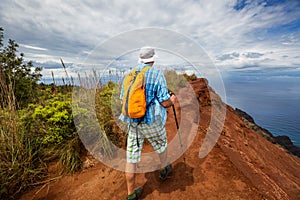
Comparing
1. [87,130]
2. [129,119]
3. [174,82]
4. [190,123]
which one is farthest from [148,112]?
[174,82]

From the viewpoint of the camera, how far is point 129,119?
2289mm

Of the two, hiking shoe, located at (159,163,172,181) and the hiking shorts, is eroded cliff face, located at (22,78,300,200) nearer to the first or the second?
hiking shoe, located at (159,163,172,181)

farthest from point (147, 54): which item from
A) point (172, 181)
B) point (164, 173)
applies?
point (172, 181)

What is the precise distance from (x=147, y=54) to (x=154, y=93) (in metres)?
0.56

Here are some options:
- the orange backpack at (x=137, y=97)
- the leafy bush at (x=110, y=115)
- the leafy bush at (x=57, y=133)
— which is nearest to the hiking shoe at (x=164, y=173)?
the orange backpack at (x=137, y=97)

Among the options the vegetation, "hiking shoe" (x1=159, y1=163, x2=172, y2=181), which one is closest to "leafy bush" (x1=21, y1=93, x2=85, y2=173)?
the vegetation

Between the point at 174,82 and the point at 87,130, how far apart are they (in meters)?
5.53

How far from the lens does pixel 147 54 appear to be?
2.20 meters

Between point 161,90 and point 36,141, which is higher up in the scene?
point 161,90

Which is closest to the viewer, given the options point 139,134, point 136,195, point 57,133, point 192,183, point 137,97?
point 137,97

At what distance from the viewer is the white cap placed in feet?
7.14

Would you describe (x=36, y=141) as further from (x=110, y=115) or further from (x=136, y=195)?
(x=136, y=195)

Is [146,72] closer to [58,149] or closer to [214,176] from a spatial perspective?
[214,176]

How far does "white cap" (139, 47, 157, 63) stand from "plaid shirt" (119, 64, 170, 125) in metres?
0.09
